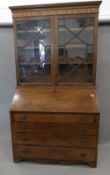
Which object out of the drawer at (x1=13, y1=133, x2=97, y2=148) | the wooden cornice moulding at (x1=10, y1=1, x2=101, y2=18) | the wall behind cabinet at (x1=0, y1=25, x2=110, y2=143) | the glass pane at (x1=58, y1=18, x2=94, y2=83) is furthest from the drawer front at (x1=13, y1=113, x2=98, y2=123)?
the wooden cornice moulding at (x1=10, y1=1, x2=101, y2=18)

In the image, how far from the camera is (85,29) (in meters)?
2.52

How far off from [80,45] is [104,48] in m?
0.49

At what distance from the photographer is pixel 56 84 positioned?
2.68 m

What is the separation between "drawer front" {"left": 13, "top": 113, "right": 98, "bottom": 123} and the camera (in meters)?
2.42

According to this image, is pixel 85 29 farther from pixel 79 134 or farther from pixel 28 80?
pixel 79 134

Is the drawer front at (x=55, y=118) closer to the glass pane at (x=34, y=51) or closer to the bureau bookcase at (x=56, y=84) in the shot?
the bureau bookcase at (x=56, y=84)

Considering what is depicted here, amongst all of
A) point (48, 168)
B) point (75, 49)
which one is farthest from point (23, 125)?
point (75, 49)

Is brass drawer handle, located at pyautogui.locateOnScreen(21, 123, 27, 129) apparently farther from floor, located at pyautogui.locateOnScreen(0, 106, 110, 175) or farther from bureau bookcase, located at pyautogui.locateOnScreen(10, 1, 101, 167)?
floor, located at pyautogui.locateOnScreen(0, 106, 110, 175)

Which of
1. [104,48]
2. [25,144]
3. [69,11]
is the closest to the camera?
Answer: [69,11]

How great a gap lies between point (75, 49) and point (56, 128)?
102 centimetres

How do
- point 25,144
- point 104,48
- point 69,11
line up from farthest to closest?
point 104,48 < point 25,144 < point 69,11

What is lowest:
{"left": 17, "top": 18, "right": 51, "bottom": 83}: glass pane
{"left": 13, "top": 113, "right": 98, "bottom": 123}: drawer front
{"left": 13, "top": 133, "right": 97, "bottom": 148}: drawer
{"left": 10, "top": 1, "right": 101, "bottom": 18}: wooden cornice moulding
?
{"left": 13, "top": 133, "right": 97, "bottom": 148}: drawer

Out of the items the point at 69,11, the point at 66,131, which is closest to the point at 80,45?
the point at 69,11

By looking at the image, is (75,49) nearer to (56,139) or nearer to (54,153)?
(56,139)
